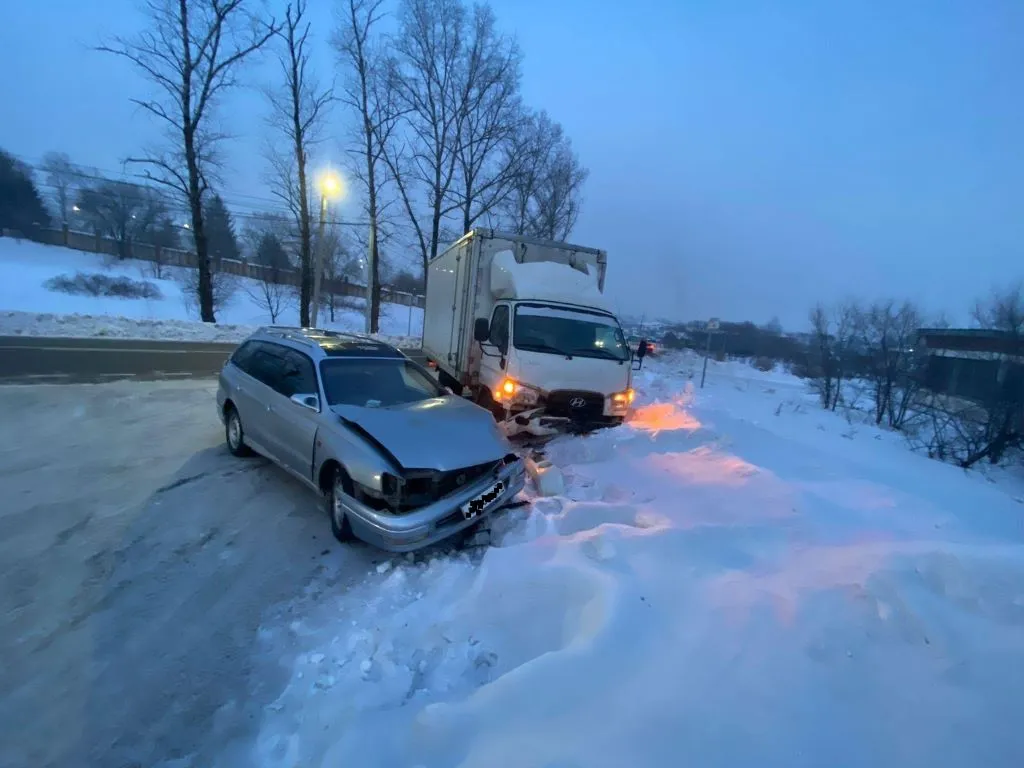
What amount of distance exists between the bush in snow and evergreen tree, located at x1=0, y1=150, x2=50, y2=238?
18.1 meters

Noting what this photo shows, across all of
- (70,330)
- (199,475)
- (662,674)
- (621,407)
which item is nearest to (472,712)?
(662,674)

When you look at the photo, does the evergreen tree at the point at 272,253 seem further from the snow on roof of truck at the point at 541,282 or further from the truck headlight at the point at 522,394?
the truck headlight at the point at 522,394

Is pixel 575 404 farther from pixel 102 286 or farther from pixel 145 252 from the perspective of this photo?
pixel 145 252

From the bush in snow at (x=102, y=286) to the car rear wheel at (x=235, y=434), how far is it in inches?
1609

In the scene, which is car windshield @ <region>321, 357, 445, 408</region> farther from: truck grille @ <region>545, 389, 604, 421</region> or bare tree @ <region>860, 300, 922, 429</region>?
bare tree @ <region>860, 300, 922, 429</region>

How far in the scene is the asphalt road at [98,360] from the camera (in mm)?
10438

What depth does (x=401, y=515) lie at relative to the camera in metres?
3.98

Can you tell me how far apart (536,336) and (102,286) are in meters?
44.7

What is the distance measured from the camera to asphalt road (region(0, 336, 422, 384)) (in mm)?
10438

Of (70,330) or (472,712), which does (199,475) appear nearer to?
(472,712)

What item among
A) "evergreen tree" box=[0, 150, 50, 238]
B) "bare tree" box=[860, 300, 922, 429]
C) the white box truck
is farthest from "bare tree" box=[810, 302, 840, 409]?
"evergreen tree" box=[0, 150, 50, 238]

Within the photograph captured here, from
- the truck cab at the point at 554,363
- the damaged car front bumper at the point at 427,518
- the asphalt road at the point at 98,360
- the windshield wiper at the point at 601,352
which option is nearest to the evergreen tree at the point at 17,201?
the asphalt road at the point at 98,360

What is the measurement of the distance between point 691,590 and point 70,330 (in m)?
22.5

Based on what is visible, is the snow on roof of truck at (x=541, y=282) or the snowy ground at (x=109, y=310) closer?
the snow on roof of truck at (x=541, y=282)
